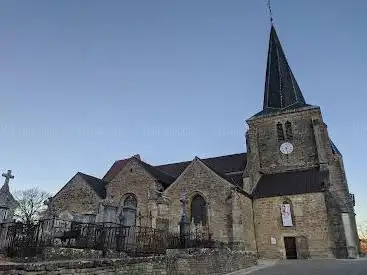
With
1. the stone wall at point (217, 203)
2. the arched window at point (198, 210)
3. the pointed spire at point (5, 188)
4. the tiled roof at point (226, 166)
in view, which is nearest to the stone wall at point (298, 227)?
the stone wall at point (217, 203)

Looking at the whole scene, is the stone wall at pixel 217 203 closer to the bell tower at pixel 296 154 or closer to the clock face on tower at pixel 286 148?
the bell tower at pixel 296 154

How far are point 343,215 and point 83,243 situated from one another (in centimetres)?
1832

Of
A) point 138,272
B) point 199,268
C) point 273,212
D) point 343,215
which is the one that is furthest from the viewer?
point 273,212

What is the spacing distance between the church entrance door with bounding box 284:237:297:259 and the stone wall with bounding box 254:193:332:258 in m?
0.34

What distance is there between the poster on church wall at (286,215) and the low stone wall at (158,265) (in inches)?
262

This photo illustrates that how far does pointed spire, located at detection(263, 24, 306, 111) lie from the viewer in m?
33.2

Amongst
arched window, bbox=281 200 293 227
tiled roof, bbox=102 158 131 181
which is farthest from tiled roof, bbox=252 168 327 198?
tiled roof, bbox=102 158 131 181

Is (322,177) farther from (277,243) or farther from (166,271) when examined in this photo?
(166,271)

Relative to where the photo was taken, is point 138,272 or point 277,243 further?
point 277,243

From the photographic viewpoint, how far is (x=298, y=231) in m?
24.3

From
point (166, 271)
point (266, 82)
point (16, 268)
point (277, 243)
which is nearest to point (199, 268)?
point (166, 271)

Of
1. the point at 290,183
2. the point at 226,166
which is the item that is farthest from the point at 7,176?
the point at 226,166

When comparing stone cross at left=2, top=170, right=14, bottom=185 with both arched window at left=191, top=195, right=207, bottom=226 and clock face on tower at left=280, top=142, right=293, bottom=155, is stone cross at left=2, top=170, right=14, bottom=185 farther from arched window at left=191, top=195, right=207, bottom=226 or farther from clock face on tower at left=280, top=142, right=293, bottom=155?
clock face on tower at left=280, top=142, right=293, bottom=155

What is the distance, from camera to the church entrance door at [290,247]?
79.7ft
